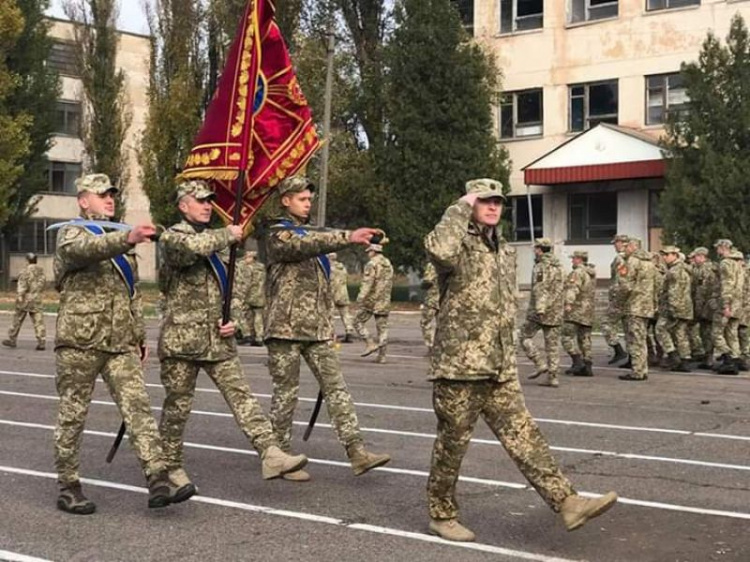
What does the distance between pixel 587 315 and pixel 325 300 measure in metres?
8.78

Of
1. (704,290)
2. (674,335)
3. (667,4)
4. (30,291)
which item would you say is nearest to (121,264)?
(674,335)

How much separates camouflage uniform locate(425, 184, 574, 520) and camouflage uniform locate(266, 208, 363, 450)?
5.25 feet

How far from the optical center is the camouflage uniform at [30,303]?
20.7 metres

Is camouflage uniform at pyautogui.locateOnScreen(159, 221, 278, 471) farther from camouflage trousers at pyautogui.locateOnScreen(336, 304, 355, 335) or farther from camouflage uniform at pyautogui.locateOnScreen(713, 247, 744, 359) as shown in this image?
camouflage trousers at pyautogui.locateOnScreen(336, 304, 355, 335)

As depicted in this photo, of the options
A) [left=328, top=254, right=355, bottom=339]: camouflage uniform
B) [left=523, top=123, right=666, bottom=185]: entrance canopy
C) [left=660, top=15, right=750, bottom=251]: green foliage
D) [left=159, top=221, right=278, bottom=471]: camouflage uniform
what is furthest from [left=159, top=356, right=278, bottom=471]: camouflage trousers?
[left=523, top=123, right=666, bottom=185]: entrance canopy

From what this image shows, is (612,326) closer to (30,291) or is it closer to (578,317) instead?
(578,317)

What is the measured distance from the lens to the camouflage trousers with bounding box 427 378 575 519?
6.30m

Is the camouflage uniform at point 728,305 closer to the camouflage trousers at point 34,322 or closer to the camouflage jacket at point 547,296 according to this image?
the camouflage jacket at point 547,296

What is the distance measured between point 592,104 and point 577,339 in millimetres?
22301

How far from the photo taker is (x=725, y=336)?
16812mm

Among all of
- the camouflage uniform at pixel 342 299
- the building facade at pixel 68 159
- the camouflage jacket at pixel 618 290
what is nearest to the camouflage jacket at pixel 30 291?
the camouflage uniform at pixel 342 299

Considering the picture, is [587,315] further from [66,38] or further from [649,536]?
[66,38]

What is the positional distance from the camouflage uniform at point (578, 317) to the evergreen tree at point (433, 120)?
58.4 feet

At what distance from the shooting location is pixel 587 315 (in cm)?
1627
